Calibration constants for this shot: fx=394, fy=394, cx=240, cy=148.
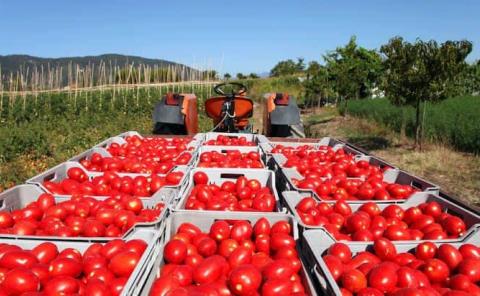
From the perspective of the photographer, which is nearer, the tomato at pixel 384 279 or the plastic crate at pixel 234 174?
the tomato at pixel 384 279

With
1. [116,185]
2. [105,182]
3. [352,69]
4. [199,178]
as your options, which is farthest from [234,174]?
[352,69]

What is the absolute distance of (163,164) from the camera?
4676mm

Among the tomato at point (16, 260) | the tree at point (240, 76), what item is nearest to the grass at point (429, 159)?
the tomato at point (16, 260)

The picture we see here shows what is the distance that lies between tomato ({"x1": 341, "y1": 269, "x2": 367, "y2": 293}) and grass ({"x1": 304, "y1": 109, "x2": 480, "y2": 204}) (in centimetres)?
644

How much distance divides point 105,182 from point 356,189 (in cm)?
252

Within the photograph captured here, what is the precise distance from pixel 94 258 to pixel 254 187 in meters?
2.00

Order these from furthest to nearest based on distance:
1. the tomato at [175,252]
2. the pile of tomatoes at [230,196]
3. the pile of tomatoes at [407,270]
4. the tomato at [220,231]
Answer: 1. the pile of tomatoes at [230,196]
2. the tomato at [220,231]
3. the tomato at [175,252]
4. the pile of tomatoes at [407,270]

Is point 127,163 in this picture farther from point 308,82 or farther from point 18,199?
point 308,82

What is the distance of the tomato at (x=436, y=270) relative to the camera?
2.18m

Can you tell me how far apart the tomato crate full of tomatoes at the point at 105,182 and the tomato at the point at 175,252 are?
38.6 inches

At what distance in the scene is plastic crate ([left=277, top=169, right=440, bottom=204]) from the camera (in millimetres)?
3507

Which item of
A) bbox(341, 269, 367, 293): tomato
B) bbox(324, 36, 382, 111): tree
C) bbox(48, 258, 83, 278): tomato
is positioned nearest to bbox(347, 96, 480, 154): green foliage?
bbox(324, 36, 382, 111): tree

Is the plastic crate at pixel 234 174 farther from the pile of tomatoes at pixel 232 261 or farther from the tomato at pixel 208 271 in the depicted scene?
the tomato at pixel 208 271

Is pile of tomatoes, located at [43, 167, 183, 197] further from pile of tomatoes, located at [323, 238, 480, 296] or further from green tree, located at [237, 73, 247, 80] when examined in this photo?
green tree, located at [237, 73, 247, 80]
